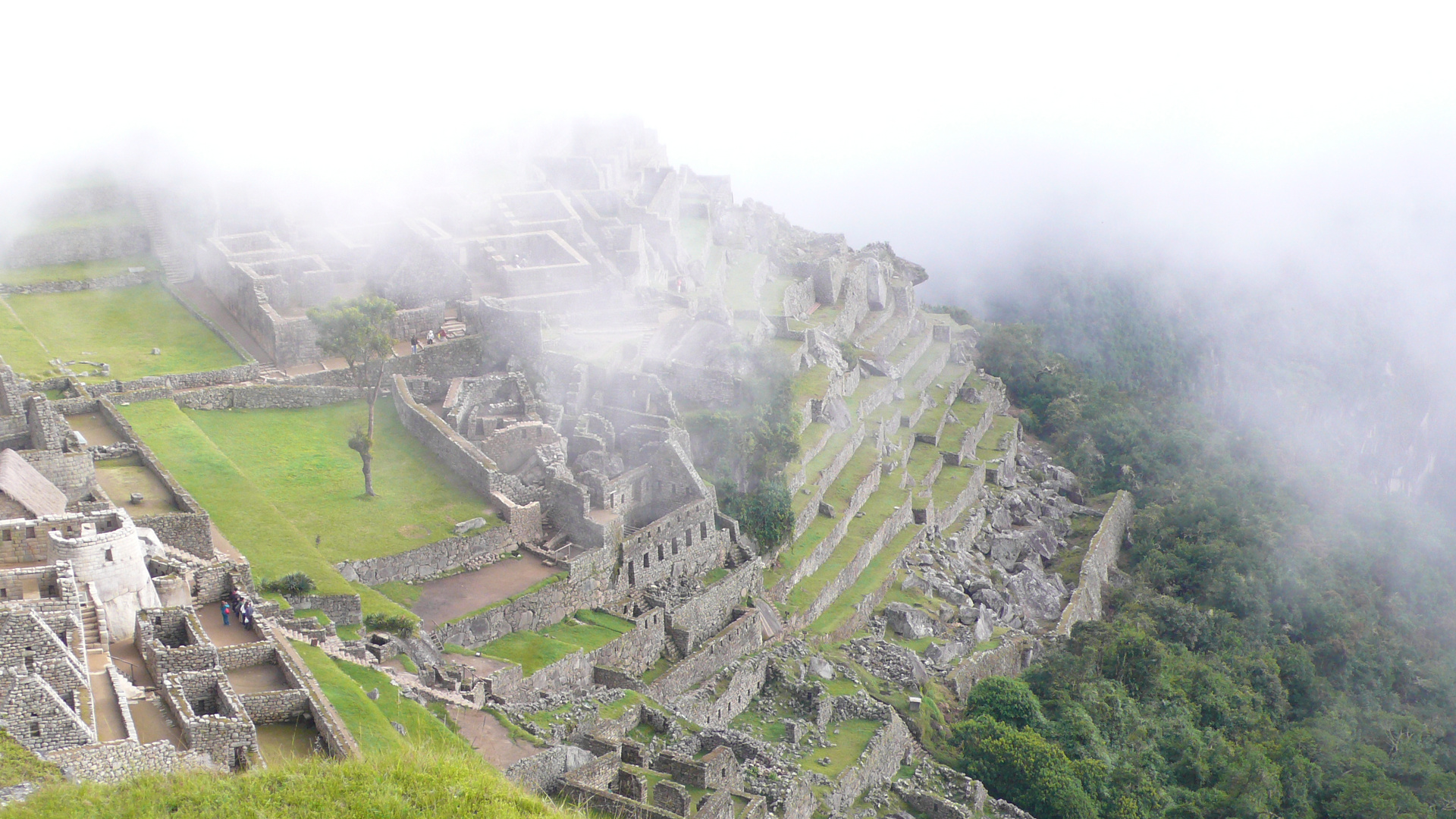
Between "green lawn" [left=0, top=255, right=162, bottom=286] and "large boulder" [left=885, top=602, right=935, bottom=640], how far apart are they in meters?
30.5

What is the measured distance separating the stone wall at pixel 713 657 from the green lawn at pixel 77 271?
2843 cm

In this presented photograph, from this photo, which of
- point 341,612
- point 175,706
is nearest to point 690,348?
point 341,612

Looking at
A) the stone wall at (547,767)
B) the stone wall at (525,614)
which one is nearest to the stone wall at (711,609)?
the stone wall at (525,614)

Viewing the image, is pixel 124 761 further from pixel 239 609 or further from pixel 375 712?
pixel 239 609

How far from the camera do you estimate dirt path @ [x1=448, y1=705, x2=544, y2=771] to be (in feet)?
88.0

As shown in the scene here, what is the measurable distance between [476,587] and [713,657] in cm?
669

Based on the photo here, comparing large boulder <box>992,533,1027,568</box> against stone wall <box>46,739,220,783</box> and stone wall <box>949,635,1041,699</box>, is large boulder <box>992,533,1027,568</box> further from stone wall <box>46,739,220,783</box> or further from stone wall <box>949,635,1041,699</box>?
stone wall <box>46,739,220,783</box>

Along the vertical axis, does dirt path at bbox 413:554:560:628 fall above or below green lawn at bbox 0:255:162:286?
below

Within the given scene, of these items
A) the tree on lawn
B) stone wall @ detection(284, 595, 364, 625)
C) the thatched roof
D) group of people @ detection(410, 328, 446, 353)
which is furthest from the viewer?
group of people @ detection(410, 328, 446, 353)

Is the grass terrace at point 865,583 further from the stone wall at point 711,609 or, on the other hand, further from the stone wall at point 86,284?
the stone wall at point 86,284

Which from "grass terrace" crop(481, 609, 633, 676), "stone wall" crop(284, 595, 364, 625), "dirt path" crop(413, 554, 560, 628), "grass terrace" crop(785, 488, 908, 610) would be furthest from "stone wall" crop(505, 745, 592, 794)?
"grass terrace" crop(785, 488, 908, 610)

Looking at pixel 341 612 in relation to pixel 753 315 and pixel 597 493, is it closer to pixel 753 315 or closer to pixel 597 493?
pixel 597 493

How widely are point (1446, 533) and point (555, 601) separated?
61037 mm

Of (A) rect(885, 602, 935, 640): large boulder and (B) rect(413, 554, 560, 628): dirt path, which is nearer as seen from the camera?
(B) rect(413, 554, 560, 628): dirt path
